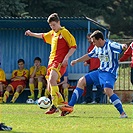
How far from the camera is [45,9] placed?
37.8 m

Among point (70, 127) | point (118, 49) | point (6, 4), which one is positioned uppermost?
point (6, 4)

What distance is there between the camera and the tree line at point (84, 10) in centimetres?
3231

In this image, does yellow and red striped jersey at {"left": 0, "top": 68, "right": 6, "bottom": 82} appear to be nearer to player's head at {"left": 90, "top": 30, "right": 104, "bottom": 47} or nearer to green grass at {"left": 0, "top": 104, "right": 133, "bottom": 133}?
green grass at {"left": 0, "top": 104, "right": 133, "bottom": 133}

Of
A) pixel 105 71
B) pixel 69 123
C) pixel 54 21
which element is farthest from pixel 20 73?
pixel 69 123

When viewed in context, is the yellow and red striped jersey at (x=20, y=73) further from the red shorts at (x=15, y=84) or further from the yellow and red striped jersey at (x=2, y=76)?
the yellow and red striped jersey at (x=2, y=76)

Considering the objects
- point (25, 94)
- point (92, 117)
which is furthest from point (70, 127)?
point (25, 94)

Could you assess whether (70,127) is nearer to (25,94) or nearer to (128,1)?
(25,94)

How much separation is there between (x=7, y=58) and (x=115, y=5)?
22.8m

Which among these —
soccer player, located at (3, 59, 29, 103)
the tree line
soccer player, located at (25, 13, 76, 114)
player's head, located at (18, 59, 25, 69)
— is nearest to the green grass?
soccer player, located at (25, 13, 76, 114)

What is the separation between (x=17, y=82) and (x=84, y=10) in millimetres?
18103

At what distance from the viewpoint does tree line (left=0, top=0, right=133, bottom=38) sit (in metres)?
32.3

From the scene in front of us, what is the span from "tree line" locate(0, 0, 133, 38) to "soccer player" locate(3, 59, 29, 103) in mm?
9608

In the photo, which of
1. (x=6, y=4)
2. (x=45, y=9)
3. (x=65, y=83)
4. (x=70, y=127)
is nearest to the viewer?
(x=70, y=127)

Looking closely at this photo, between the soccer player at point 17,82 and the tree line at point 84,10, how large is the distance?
9608 millimetres
